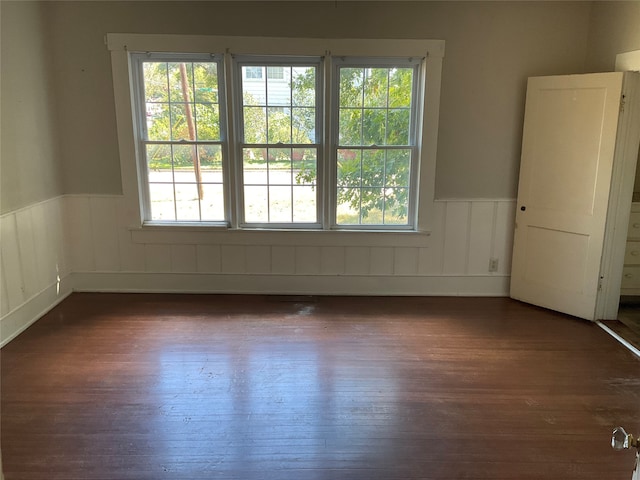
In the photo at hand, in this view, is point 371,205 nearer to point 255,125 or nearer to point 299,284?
point 299,284

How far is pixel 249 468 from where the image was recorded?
7.20ft

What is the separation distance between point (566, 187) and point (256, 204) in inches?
104

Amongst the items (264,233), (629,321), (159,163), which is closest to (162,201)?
(159,163)

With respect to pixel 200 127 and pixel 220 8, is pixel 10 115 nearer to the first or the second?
pixel 200 127

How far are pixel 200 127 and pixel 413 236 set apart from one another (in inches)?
84.9

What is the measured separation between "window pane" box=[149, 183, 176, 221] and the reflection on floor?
153 inches

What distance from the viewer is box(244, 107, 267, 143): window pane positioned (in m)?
4.18

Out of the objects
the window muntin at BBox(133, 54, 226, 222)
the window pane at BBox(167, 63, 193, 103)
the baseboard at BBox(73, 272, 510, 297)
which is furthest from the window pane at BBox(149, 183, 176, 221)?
the window pane at BBox(167, 63, 193, 103)

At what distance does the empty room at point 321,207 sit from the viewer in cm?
305

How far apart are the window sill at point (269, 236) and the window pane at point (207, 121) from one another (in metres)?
0.82

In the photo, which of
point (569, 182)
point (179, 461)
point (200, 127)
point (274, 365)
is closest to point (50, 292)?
point (200, 127)

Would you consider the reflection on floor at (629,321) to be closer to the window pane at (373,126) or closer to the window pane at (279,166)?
the window pane at (373,126)

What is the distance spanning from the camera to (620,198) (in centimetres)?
366

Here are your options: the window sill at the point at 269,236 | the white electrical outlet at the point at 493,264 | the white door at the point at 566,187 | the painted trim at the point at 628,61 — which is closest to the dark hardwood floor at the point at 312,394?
the white door at the point at 566,187
